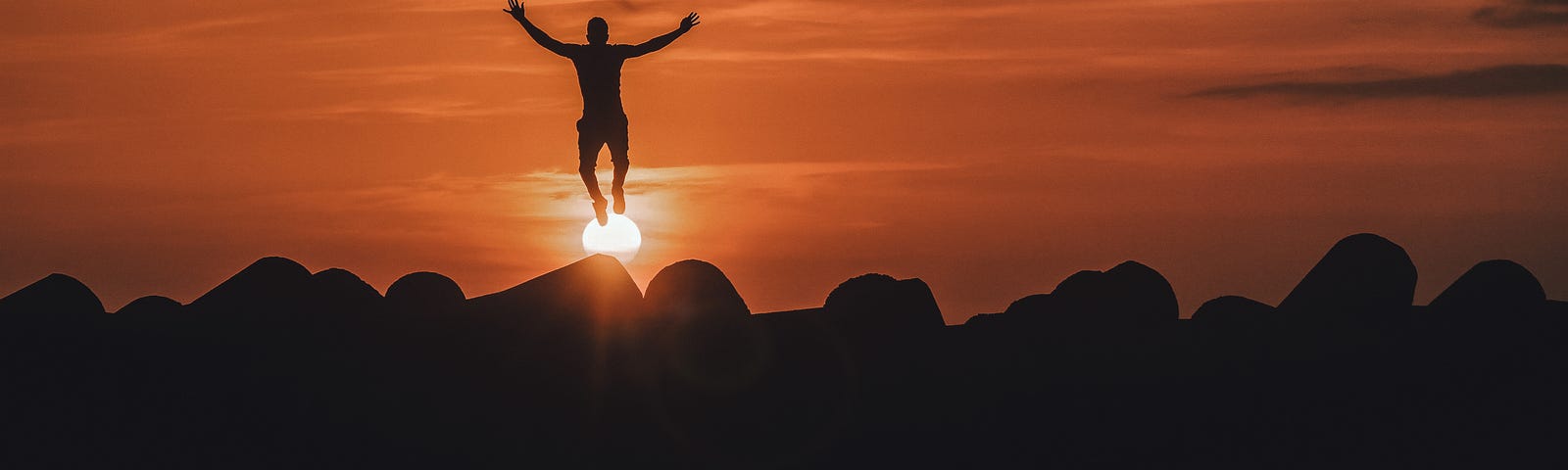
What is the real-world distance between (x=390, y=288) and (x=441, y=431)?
5495 millimetres

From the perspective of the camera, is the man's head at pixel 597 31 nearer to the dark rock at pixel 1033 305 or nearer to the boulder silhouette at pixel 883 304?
the boulder silhouette at pixel 883 304

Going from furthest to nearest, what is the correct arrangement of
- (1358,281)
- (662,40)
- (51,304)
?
(1358,281) → (51,304) → (662,40)

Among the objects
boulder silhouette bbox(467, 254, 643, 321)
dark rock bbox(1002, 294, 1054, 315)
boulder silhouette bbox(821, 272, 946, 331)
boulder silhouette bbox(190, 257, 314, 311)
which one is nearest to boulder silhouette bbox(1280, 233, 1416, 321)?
dark rock bbox(1002, 294, 1054, 315)

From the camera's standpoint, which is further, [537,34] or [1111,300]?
[1111,300]

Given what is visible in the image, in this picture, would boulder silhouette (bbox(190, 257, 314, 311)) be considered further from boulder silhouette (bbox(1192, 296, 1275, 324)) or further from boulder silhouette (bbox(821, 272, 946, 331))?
boulder silhouette (bbox(1192, 296, 1275, 324))

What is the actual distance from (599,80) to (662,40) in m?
1.46

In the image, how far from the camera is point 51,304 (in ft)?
139

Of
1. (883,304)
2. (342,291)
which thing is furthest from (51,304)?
(883,304)

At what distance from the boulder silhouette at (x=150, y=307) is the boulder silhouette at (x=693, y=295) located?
1017 centimetres

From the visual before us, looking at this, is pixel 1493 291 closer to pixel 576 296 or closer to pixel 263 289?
pixel 576 296

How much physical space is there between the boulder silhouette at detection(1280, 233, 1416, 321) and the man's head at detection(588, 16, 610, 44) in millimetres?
18708

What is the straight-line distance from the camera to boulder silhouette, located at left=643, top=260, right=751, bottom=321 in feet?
129

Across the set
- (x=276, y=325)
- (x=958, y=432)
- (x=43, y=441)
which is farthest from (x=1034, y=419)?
(x=43, y=441)

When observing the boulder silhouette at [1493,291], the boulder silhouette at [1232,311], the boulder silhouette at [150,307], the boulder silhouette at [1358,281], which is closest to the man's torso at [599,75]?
the boulder silhouette at [150,307]
